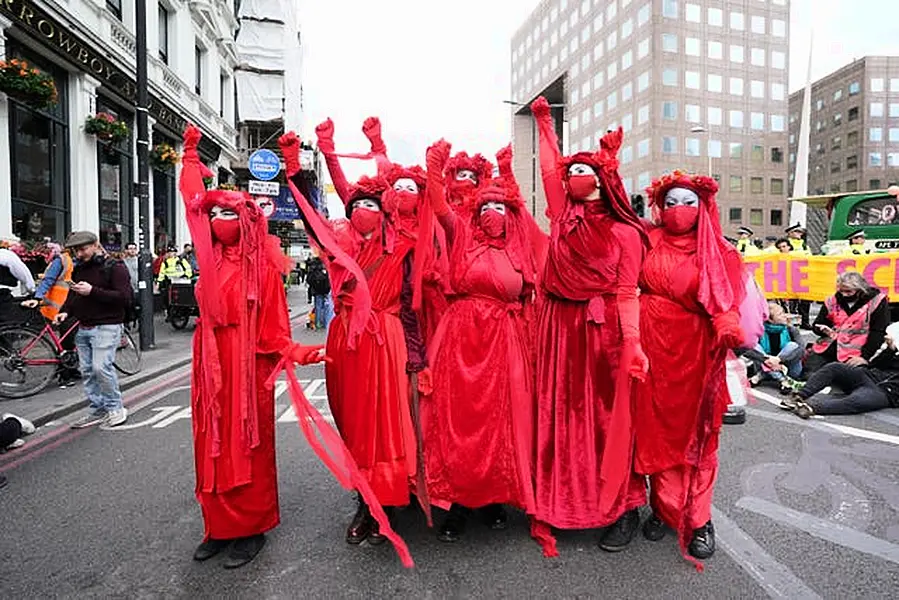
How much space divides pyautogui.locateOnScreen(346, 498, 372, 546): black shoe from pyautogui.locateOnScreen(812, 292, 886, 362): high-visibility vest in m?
5.61

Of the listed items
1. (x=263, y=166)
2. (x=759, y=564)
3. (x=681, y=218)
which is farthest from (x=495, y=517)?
(x=263, y=166)

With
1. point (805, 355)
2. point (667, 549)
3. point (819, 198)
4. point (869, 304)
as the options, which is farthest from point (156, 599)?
point (819, 198)

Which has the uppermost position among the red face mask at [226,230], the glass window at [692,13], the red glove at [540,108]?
→ the glass window at [692,13]

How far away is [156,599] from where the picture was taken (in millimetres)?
2594

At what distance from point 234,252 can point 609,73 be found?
56.7 metres

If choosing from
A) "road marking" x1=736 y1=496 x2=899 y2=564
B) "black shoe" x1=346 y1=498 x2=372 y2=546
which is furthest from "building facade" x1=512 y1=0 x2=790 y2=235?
"black shoe" x1=346 y1=498 x2=372 y2=546

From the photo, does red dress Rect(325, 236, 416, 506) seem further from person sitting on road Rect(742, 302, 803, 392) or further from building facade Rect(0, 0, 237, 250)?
building facade Rect(0, 0, 237, 250)

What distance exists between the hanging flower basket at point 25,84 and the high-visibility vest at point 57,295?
137 inches

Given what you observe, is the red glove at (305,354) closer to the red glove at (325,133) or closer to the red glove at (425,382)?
the red glove at (425,382)

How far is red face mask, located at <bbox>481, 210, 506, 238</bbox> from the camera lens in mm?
3148

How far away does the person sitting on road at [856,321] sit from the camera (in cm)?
603

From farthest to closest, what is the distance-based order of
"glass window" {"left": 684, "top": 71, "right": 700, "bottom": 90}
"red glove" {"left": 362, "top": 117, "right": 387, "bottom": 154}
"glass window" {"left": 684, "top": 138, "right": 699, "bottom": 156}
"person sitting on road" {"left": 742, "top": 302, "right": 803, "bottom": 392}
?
"glass window" {"left": 684, "top": 138, "right": 699, "bottom": 156} < "glass window" {"left": 684, "top": 71, "right": 700, "bottom": 90} < "person sitting on road" {"left": 742, "top": 302, "right": 803, "bottom": 392} < "red glove" {"left": 362, "top": 117, "right": 387, "bottom": 154}

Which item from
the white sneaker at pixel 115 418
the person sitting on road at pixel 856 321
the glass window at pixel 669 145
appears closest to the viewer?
the white sneaker at pixel 115 418

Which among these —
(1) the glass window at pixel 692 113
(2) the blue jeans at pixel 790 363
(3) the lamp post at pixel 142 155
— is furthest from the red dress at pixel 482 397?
(1) the glass window at pixel 692 113
